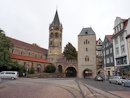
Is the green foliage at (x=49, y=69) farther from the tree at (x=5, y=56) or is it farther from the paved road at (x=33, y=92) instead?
the paved road at (x=33, y=92)

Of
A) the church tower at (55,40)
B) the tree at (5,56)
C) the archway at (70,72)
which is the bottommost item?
the archway at (70,72)

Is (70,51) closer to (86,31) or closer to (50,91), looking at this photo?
(86,31)

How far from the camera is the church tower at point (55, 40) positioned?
59188 mm

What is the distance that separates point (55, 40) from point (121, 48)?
122 feet

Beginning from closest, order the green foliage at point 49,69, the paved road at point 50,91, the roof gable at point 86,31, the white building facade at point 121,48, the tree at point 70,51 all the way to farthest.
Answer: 1. the paved road at point 50,91
2. the white building facade at point 121,48
3. the roof gable at point 86,31
4. the green foliage at point 49,69
5. the tree at point 70,51

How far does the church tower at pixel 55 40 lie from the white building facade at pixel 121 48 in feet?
107

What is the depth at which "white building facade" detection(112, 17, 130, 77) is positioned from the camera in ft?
85.9

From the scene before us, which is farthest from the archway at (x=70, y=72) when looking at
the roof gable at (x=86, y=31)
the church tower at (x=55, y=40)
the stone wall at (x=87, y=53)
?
the roof gable at (x=86, y=31)

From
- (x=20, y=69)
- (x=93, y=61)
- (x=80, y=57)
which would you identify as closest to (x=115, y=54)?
(x=93, y=61)

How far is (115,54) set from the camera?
30.9 meters

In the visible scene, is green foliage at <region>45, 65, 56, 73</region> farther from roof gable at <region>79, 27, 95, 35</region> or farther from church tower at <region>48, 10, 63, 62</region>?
roof gable at <region>79, 27, 95, 35</region>

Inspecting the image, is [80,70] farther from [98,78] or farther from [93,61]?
[98,78]

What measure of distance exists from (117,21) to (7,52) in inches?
1173

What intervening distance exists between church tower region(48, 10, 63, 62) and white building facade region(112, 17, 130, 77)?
107 ft
